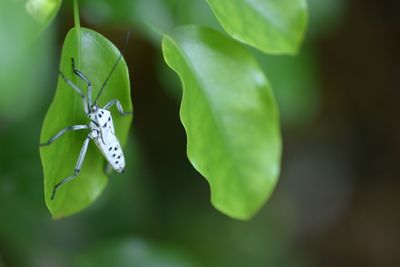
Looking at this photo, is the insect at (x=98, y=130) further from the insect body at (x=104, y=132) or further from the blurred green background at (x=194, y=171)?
the blurred green background at (x=194, y=171)

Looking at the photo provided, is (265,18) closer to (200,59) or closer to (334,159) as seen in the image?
(200,59)

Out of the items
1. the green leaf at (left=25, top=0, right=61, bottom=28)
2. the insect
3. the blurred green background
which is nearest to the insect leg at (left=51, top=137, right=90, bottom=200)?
the insect

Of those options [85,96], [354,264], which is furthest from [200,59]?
[354,264]

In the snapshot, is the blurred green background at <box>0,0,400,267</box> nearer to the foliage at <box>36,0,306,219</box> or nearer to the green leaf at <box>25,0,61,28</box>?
the green leaf at <box>25,0,61,28</box>

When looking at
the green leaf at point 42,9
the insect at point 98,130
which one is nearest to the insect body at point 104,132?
the insect at point 98,130

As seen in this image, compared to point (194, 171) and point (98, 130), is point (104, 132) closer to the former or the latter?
point (98, 130)

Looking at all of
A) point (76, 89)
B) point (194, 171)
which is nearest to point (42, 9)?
point (76, 89)
